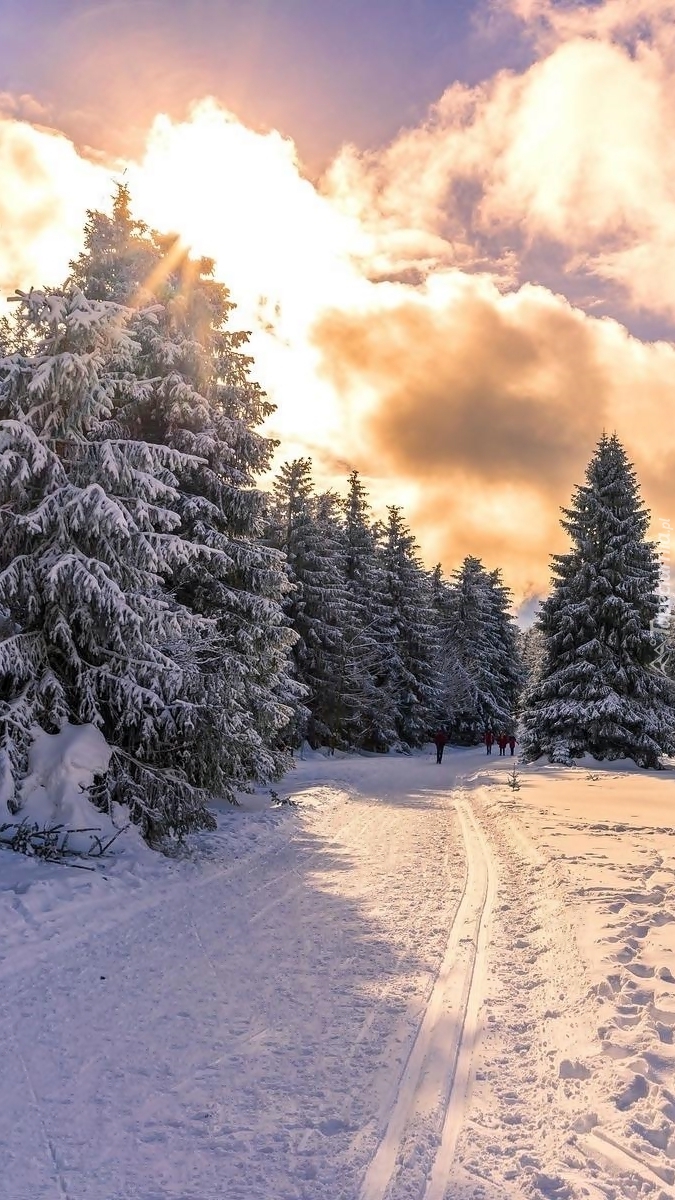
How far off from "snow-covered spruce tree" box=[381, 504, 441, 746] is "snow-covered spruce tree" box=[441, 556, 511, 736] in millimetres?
8250

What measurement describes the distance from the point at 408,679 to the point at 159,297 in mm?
30567

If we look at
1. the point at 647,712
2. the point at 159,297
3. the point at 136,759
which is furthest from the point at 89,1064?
the point at 647,712

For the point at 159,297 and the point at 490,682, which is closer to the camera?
the point at 159,297

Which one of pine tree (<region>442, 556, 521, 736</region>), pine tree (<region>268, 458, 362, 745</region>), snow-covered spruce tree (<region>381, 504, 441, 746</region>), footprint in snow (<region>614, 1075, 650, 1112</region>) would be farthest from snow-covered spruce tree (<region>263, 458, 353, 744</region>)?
footprint in snow (<region>614, 1075, 650, 1112</region>)

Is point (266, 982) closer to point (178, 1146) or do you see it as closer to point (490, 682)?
point (178, 1146)

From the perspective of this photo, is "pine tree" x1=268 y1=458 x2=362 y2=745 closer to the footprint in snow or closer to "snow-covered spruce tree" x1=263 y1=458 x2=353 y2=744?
"snow-covered spruce tree" x1=263 y1=458 x2=353 y2=744

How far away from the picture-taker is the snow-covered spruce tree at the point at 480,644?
174ft

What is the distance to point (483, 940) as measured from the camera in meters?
6.88

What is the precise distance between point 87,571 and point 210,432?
5813 millimetres

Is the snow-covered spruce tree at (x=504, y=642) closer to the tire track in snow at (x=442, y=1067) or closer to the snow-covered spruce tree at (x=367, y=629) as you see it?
the snow-covered spruce tree at (x=367, y=629)

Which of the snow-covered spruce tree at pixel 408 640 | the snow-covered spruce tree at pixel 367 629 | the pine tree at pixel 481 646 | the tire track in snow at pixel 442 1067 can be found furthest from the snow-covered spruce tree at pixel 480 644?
the tire track in snow at pixel 442 1067

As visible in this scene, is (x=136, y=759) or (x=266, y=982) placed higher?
(x=136, y=759)

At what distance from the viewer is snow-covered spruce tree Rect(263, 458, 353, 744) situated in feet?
106

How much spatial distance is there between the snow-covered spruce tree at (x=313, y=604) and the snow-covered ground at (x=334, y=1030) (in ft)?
73.6
